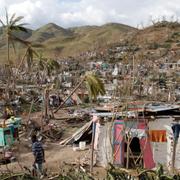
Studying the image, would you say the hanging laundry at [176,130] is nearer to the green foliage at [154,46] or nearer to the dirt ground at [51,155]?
the dirt ground at [51,155]

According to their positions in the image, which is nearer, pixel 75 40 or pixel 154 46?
pixel 154 46

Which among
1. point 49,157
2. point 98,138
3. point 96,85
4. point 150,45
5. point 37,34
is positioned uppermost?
point 37,34

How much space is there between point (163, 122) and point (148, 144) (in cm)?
74

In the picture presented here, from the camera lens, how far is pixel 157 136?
11.6 metres

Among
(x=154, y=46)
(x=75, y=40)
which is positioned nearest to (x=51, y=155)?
(x=154, y=46)

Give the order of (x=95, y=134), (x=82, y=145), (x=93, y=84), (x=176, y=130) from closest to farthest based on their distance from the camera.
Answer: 1. (x=176, y=130)
2. (x=95, y=134)
3. (x=82, y=145)
4. (x=93, y=84)

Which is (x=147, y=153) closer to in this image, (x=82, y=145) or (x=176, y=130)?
(x=176, y=130)

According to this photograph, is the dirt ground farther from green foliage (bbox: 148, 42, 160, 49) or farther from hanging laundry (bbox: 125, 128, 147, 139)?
green foliage (bbox: 148, 42, 160, 49)

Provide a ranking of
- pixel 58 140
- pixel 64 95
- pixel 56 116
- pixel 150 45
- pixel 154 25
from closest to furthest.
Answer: pixel 58 140 → pixel 56 116 → pixel 64 95 → pixel 150 45 → pixel 154 25

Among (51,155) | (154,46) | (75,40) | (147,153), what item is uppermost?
(75,40)

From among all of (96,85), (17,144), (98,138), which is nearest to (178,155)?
(98,138)

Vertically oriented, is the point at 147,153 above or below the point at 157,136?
below

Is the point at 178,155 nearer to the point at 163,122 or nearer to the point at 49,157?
the point at 163,122

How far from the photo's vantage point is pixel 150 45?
56.8 m
